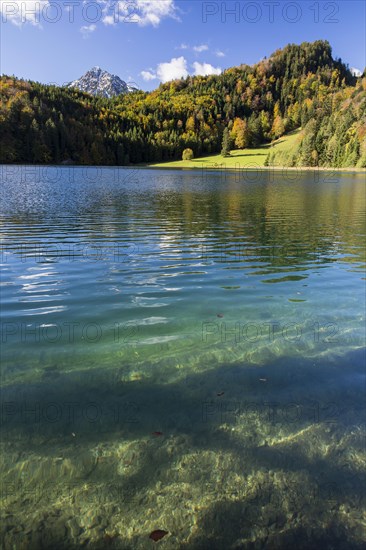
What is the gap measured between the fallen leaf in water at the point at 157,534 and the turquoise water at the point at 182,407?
3.0 inches

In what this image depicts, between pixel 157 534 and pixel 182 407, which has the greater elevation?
pixel 182 407

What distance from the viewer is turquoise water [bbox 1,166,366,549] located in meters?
3.94

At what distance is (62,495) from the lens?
13.7ft

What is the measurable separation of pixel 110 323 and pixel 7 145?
206857 millimetres

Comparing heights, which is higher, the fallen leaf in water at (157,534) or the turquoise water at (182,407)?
the turquoise water at (182,407)

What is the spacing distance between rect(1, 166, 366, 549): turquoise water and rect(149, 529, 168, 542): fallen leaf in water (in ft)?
0.25

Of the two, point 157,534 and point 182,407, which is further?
point 182,407

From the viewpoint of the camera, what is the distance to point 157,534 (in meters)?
3.77

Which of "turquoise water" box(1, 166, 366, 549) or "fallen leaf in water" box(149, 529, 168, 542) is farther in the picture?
"turquoise water" box(1, 166, 366, 549)

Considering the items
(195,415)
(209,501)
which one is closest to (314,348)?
(195,415)

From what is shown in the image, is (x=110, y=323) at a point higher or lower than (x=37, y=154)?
lower

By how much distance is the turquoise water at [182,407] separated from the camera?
3.94 m

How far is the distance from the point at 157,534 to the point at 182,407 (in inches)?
85.5

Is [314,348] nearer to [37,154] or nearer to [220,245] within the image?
[220,245]
